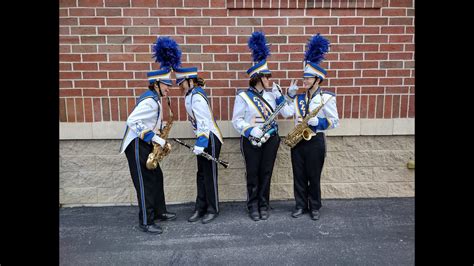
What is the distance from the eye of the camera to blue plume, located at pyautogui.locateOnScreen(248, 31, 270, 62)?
4523 millimetres

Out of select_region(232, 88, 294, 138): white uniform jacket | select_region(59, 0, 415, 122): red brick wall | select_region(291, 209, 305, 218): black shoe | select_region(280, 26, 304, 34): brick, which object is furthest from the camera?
select_region(280, 26, 304, 34): brick

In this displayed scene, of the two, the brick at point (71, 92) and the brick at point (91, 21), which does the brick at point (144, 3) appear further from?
the brick at point (71, 92)

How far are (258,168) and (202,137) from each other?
0.93 m

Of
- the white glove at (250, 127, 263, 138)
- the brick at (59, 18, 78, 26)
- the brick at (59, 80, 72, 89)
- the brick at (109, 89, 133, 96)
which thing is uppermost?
the brick at (59, 18, 78, 26)

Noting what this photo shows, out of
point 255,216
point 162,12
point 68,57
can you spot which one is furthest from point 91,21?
point 255,216

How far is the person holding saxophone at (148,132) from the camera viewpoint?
424cm

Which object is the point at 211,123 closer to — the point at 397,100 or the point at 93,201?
the point at 93,201

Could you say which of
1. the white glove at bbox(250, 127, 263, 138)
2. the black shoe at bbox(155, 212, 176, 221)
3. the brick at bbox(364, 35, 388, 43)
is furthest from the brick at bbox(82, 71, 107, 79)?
the brick at bbox(364, 35, 388, 43)

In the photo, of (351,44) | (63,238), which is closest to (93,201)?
(63,238)

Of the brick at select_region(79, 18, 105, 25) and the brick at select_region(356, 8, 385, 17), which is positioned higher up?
the brick at select_region(356, 8, 385, 17)

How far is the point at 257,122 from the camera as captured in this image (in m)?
4.70

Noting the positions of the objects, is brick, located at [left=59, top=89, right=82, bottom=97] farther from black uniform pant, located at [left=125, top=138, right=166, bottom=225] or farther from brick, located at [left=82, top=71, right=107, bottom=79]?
black uniform pant, located at [left=125, top=138, right=166, bottom=225]

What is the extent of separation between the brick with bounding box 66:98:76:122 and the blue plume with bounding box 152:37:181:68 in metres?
1.61

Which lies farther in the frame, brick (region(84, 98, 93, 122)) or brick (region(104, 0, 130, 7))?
brick (region(84, 98, 93, 122))
